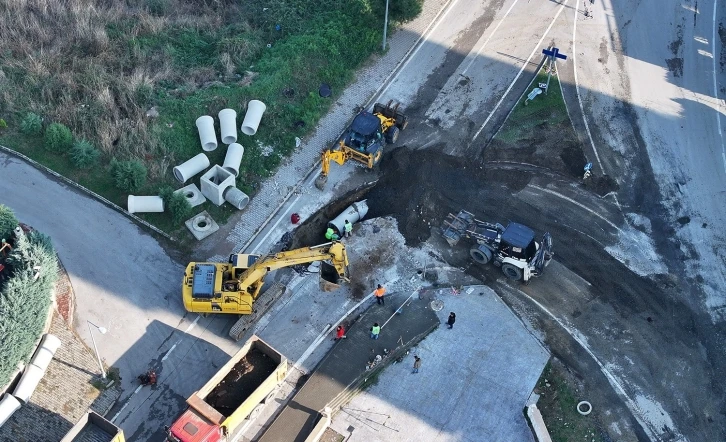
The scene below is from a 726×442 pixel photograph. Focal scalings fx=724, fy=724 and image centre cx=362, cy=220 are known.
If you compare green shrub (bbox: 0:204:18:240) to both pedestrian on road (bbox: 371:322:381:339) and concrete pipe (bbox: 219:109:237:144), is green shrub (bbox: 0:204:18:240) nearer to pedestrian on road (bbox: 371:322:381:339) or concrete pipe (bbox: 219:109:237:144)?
concrete pipe (bbox: 219:109:237:144)

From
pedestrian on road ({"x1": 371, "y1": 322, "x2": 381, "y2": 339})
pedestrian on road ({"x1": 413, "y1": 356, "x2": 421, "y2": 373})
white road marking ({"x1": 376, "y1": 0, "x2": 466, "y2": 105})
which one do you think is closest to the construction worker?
pedestrian on road ({"x1": 371, "y1": 322, "x2": 381, "y2": 339})

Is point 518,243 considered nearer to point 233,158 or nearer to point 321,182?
point 321,182

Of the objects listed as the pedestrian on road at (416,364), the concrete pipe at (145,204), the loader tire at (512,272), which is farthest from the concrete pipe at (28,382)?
the loader tire at (512,272)

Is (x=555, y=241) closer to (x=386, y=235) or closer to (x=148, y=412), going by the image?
(x=386, y=235)

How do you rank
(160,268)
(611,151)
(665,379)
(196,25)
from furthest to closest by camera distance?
(196,25), (611,151), (160,268), (665,379)

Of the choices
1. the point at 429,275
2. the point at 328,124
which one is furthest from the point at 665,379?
the point at 328,124

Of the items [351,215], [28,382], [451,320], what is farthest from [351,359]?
[28,382]
